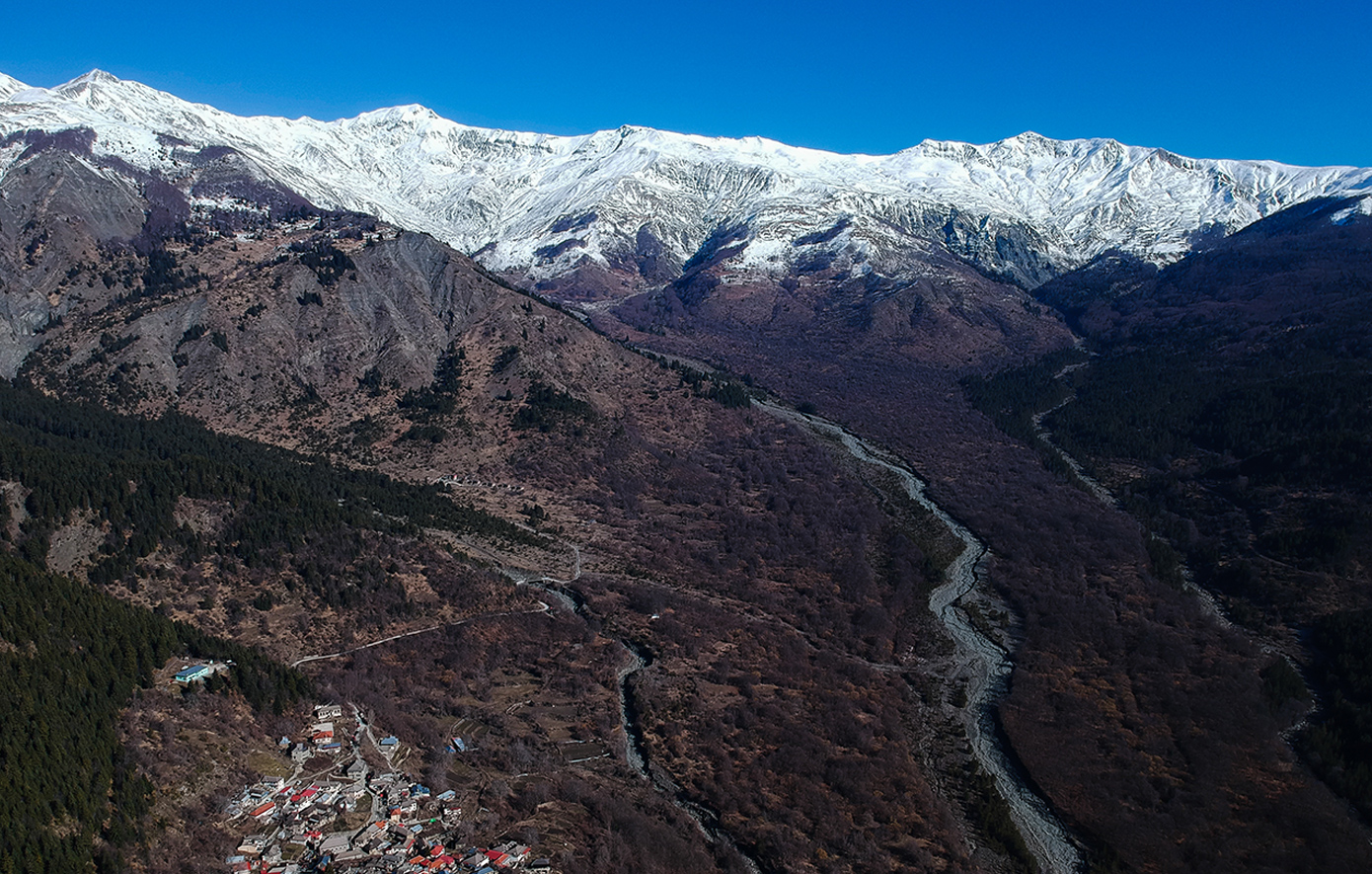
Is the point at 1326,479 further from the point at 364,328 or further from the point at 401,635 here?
the point at 364,328

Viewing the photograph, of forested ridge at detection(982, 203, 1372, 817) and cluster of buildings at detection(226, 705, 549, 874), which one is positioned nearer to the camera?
cluster of buildings at detection(226, 705, 549, 874)

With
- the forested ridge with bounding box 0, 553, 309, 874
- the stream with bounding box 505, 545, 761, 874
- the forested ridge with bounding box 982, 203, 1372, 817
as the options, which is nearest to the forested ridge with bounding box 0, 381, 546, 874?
the forested ridge with bounding box 0, 553, 309, 874

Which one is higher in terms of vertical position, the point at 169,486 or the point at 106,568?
the point at 169,486

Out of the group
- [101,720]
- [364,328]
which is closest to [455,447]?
[364,328]

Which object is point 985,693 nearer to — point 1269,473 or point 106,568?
point 106,568

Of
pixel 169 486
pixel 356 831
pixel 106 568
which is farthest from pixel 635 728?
pixel 169 486

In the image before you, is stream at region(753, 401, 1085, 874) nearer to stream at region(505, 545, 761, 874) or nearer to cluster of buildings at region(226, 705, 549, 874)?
stream at region(505, 545, 761, 874)
